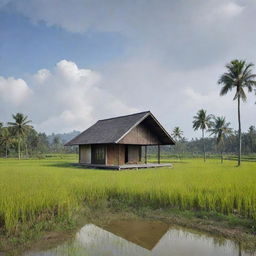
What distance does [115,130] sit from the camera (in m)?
21.2

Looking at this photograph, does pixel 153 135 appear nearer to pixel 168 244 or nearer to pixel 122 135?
pixel 122 135

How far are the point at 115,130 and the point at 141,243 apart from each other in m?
16.3

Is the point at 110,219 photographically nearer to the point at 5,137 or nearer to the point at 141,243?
the point at 141,243

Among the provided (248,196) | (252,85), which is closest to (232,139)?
(252,85)

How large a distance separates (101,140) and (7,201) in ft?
46.7

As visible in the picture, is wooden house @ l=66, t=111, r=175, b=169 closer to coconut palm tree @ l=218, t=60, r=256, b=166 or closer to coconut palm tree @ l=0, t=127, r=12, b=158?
coconut palm tree @ l=218, t=60, r=256, b=166

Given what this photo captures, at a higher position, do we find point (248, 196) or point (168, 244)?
point (248, 196)

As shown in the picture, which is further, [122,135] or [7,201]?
[122,135]

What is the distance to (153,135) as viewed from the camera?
22969 mm

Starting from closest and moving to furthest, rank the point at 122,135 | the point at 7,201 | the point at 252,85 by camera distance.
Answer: the point at 7,201
the point at 122,135
the point at 252,85

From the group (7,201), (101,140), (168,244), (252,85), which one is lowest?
(168,244)

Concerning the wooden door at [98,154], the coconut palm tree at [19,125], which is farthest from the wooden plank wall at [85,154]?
the coconut palm tree at [19,125]

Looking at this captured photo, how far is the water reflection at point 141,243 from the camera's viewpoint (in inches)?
180

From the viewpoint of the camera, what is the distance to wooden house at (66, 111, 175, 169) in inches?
797
